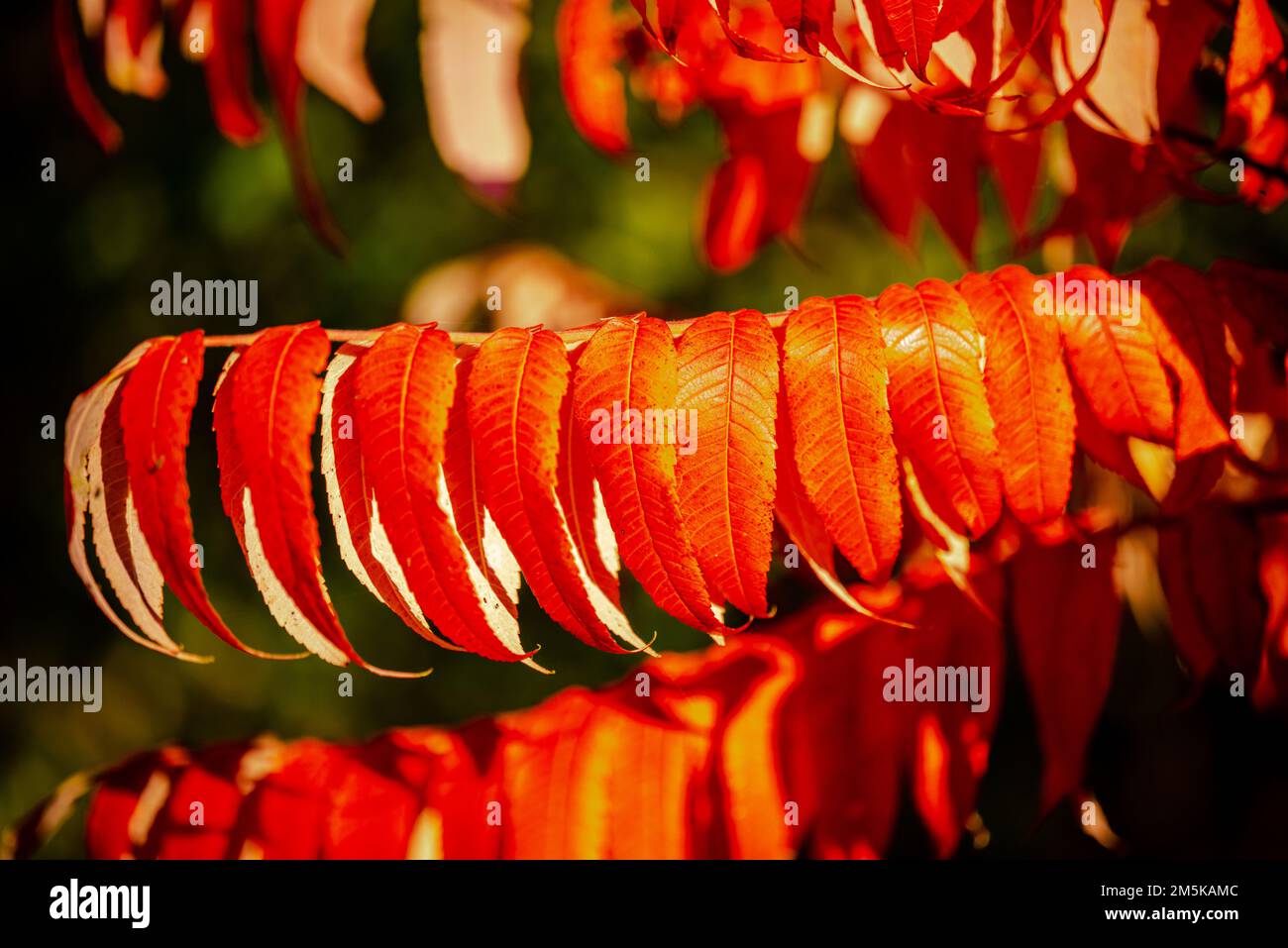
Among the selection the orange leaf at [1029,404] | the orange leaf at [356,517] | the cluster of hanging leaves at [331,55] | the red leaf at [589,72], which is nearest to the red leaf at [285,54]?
the cluster of hanging leaves at [331,55]

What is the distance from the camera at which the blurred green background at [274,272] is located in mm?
1382

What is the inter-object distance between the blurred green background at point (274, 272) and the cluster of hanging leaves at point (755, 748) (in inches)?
17.7

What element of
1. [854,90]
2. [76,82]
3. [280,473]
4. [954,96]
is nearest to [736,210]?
[854,90]

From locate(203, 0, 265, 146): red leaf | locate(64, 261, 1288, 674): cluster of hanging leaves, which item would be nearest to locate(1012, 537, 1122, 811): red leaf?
locate(64, 261, 1288, 674): cluster of hanging leaves

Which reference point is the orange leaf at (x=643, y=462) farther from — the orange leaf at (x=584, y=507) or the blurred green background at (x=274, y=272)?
the blurred green background at (x=274, y=272)

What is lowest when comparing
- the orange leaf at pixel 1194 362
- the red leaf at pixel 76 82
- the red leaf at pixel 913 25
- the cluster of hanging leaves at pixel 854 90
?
the orange leaf at pixel 1194 362

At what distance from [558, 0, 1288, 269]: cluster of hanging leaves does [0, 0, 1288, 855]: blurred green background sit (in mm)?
207

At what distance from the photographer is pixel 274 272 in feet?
4.65

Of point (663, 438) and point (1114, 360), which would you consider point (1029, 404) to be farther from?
point (663, 438)

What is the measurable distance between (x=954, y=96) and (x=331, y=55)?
0.71m

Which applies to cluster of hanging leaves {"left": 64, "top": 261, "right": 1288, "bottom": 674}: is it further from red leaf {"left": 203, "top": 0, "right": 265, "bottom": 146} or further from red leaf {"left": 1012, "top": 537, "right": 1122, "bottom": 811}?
red leaf {"left": 203, "top": 0, "right": 265, "bottom": 146}

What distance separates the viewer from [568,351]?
715mm
